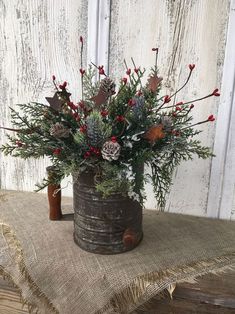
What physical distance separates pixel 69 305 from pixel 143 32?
2.43 ft

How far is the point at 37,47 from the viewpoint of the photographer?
A: 1.09m

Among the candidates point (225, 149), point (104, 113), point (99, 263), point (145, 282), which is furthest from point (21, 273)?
point (225, 149)

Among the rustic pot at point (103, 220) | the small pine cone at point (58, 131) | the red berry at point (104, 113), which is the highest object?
the red berry at point (104, 113)

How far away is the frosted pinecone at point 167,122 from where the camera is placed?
0.76 metres

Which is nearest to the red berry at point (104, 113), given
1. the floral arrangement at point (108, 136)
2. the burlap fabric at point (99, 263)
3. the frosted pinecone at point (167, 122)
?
the floral arrangement at point (108, 136)

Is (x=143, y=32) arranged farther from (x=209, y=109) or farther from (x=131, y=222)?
(x=131, y=222)

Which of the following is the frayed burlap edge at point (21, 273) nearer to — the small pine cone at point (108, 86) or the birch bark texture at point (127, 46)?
the birch bark texture at point (127, 46)

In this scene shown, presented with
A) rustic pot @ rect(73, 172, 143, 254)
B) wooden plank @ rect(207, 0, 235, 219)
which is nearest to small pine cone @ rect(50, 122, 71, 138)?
rustic pot @ rect(73, 172, 143, 254)

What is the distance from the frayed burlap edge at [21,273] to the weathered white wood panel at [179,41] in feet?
1.79

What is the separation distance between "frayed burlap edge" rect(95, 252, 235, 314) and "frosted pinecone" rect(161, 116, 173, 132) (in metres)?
0.32

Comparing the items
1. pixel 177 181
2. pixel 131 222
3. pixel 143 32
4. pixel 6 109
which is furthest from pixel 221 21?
pixel 6 109

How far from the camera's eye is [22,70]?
1120 mm

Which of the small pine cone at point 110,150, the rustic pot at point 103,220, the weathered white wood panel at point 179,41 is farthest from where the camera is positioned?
the weathered white wood panel at point 179,41

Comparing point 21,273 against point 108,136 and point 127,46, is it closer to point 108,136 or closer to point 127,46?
point 108,136
